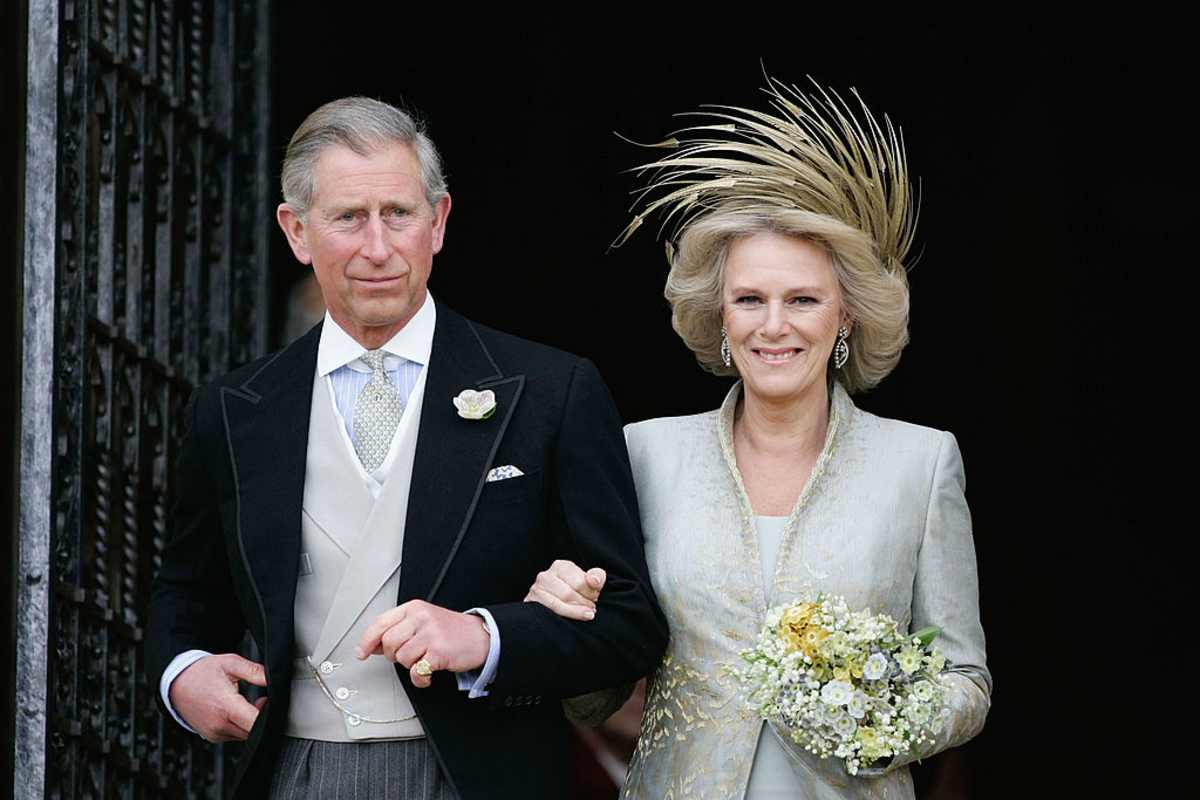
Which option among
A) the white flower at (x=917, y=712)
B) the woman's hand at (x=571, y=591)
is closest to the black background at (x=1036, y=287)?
the white flower at (x=917, y=712)

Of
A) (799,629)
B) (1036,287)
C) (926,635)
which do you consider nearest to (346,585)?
(799,629)

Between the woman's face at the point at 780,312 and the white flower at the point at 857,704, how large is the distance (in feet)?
1.86

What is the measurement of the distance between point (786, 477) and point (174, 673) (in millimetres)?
1098

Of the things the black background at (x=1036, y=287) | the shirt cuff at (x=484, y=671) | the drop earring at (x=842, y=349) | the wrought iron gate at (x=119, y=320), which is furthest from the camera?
the black background at (x=1036, y=287)

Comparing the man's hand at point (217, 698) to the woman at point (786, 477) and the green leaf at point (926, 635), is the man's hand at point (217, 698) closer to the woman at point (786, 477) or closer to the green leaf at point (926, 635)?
the woman at point (786, 477)

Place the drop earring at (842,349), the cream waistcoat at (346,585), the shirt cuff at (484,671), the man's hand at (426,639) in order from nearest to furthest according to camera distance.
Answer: the man's hand at (426,639) < the shirt cuff at (484,671) < the cream waistcoat at (346,585) < the drop earring at (842,349)

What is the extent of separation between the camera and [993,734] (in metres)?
6.85

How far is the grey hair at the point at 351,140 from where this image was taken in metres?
3.15

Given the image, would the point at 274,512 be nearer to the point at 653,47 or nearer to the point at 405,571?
the point at 405,571

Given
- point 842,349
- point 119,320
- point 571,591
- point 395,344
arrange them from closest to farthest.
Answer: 1. point 571,591
2. point 395,344
3. point 842,349
4. point 119,320

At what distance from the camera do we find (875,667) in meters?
3.02

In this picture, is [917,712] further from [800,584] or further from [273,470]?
[273,470]

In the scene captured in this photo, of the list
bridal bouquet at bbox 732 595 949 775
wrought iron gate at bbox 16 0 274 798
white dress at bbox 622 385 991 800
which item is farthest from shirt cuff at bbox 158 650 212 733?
bridal bouquet at bbox 732 595 949 775

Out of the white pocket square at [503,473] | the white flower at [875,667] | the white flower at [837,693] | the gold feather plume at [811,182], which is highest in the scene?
the gold feather plume at [811,182]
